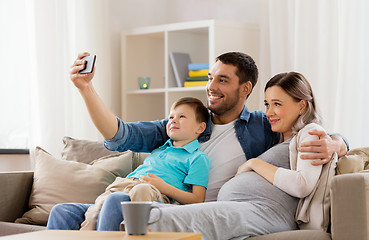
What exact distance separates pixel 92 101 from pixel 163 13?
2.48 metres

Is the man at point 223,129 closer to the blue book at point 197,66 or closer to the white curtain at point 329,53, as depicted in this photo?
the white curtain at point 329,53

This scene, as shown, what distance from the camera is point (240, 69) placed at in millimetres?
2541

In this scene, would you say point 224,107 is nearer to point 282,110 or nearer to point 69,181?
point 282,110

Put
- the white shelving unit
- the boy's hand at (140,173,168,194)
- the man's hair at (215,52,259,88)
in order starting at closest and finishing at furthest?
the boy's hand at (140,173,168,194)
the man's hair at (215,52,259,88)
the white shelving unit

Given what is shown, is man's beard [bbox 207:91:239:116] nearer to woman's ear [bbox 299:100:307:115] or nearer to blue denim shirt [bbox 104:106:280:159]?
blue denim shirt [bbox 104:106:280:159]

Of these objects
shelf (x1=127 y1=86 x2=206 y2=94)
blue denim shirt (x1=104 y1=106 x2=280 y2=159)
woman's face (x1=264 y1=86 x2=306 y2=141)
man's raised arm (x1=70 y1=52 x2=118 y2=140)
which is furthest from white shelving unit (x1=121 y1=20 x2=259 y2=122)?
man's raised arm (x1=70 y1=52 x2=118 y2=140)

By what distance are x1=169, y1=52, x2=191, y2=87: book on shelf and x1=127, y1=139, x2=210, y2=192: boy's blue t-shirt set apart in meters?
1.64

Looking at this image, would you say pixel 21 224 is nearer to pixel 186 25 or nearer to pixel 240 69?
pixel 240 69

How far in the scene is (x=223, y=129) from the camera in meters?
2.48

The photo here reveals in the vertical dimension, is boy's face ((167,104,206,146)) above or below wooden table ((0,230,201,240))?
above

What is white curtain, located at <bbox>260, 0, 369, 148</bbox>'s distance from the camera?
10.5 ft

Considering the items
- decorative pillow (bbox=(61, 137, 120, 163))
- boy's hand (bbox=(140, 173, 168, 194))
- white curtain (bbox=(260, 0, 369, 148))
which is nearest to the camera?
boy's hand (bbox=(140, 173, 168, 194))

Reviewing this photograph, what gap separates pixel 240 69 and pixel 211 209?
77cm

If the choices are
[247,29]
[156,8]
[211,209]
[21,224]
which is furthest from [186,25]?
[211,209]
